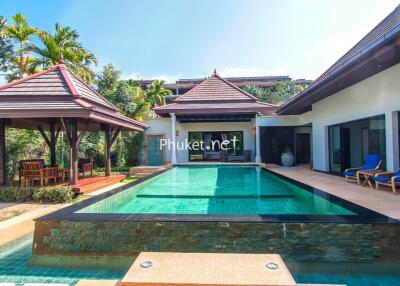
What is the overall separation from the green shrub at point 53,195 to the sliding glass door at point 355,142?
1009 centimetres

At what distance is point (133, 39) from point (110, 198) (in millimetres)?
13359

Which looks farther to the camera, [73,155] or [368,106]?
[73,155]

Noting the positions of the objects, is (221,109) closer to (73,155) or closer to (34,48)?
(73,155)

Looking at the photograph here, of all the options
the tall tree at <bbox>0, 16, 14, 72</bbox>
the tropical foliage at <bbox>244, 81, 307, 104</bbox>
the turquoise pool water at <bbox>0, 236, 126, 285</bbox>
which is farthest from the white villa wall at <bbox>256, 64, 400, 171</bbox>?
the tall tree at <bbox>0, 16, 14, 72</bbox>

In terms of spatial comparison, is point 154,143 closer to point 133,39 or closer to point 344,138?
point 133,39

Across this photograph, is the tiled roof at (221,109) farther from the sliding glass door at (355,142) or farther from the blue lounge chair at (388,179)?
the blue lounge chair at (388,179)

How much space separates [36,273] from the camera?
377 cm

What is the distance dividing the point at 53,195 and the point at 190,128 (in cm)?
1210

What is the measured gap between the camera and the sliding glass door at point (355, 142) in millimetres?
8586

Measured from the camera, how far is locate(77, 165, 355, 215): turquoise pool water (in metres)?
5.61

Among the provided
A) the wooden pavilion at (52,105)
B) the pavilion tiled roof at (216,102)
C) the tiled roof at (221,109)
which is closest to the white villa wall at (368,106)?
the tiled roof at (221,109)

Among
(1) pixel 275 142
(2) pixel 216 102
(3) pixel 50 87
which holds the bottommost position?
(1) pixel 275 142

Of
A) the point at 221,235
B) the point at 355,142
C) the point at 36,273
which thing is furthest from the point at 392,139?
the point at 36,273

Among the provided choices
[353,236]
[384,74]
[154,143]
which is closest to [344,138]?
[384,74]
